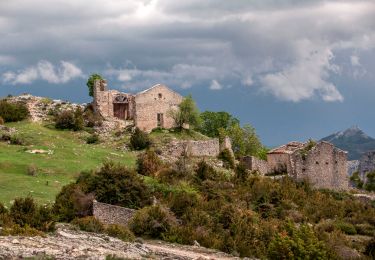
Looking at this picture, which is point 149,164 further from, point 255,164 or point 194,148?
point 255,164

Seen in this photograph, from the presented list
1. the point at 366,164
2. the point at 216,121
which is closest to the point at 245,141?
the point at 216,121

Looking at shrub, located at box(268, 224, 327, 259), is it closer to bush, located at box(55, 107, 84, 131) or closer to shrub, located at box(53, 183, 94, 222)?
shrub, located at box(53, 183, 94, 222)

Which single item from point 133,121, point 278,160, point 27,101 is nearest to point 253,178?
point 278,160

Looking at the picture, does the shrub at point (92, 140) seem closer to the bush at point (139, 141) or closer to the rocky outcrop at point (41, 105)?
the bush at point (139, 141)

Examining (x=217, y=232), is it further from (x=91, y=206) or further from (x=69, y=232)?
(x=69, y=232)

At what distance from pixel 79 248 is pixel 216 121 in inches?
2368

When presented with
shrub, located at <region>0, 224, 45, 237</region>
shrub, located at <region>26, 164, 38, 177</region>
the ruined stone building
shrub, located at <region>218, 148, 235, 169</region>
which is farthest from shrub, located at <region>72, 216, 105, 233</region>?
the ruined stone building

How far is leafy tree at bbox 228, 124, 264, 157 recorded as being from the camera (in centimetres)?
7494

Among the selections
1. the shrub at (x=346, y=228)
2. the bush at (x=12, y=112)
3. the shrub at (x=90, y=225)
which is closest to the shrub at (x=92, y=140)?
the bush at (x=12, y=112)

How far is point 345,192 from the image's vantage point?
2483 inches

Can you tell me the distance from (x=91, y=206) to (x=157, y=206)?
134 inches

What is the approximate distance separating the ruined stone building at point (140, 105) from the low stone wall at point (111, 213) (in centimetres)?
2448

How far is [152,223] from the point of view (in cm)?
3822

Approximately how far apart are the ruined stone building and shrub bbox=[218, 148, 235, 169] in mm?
6633
